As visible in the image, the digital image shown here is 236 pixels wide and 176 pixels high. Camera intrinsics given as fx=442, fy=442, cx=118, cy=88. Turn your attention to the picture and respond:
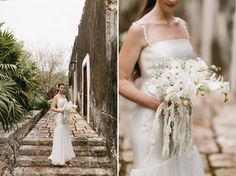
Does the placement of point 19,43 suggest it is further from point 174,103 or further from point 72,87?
point 174,103

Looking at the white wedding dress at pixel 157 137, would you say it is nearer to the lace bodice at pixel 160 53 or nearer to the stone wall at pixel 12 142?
the lace bodice at pixel 160 53

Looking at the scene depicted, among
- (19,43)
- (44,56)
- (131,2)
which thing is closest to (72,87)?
(44,56)

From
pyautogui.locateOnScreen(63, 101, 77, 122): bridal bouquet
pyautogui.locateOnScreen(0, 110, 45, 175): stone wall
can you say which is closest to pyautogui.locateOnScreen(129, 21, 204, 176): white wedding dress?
pyautogui.locateOnScreen(63, 101, 77, 122): bridal bouquet

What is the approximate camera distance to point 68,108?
3.08 metres

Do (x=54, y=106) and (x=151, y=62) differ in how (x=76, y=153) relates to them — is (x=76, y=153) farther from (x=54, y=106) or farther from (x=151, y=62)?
(x=151, y=62)

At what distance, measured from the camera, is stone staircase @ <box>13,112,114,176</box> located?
10.0 ft

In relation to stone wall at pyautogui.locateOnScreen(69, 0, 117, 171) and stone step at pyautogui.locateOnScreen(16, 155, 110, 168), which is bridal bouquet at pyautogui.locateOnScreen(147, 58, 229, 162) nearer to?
stone wall at pyautogui.locateOnScreen(69, 0, 117, 171)

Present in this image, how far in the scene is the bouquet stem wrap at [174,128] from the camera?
2576mm

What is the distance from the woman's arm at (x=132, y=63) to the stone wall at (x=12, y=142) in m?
0.69

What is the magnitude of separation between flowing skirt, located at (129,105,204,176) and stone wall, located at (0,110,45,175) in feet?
2.50

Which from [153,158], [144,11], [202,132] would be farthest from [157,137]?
[144,11]

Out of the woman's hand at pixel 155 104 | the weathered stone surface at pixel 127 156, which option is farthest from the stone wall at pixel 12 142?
the woman's hand at pixel 155 104

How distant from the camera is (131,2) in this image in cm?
285

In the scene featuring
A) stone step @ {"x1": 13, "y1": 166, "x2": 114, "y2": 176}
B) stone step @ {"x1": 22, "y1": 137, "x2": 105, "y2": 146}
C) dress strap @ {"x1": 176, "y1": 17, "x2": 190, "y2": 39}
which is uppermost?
dress strap @ {"x1": 176, "y1": 17, "x2": 190, "y2": 39}
